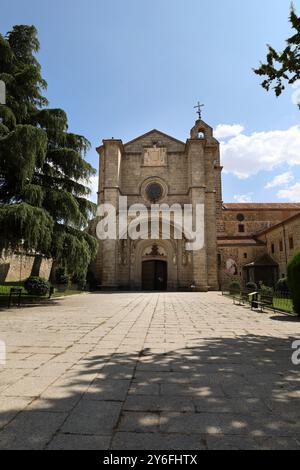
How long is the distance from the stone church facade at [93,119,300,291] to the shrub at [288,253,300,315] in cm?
1413

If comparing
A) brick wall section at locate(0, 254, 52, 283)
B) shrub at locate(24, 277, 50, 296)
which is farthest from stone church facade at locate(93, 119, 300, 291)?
shrub at locate(24, 277, 50, 296)

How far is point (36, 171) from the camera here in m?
13.0

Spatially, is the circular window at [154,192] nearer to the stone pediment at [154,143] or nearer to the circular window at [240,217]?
the stone pediment at [154,143]

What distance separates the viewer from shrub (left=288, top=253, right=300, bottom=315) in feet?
27.9

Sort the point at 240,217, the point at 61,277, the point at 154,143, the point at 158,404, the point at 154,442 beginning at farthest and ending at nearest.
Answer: the point at 240,217
the point at 154,143
the point at 61,277
the point at 158,404
the point at 154,442

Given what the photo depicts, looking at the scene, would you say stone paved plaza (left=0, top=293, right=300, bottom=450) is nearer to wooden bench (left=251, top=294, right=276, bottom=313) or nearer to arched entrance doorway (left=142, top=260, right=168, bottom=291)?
wooden bench (left=251, top=294, right=276, bottom=313)

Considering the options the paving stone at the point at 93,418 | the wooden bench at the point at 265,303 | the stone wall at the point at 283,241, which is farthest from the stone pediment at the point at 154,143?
the paving stone at the point at 93,418

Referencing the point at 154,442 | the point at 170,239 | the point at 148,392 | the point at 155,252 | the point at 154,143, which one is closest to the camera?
the point at 154,442

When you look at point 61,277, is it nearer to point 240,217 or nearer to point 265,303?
point 265,303

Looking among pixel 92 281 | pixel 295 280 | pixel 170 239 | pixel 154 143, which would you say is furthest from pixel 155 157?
pixel 295 280

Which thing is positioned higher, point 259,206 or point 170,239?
point 259,206

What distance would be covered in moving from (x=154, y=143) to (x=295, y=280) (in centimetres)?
2179

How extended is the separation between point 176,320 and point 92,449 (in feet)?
19.7

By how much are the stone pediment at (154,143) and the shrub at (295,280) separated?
20.5 m
